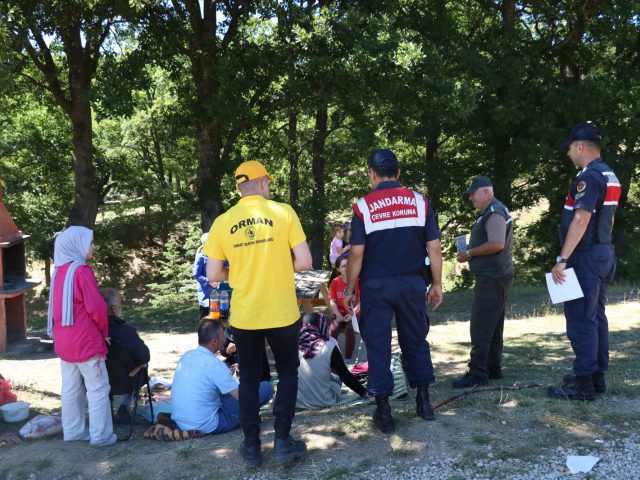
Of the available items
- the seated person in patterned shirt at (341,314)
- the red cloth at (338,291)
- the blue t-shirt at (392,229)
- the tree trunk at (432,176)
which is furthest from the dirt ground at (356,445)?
the tree trunk at (432,176)

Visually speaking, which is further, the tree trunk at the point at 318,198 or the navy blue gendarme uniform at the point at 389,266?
the tree trunk at the point at 318,198

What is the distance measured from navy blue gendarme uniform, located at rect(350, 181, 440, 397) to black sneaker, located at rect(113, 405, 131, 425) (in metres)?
2.24

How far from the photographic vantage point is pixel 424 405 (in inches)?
173

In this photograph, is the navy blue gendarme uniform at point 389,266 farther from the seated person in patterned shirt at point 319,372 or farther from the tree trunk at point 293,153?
the tree trunk at point 293,153

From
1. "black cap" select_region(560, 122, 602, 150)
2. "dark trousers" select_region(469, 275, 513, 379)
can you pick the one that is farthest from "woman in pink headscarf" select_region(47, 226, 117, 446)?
"black cap" select_region(560, 122, 602, 150)

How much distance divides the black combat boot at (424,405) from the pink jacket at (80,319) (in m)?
2.35

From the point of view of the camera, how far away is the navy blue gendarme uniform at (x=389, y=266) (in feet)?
13.6

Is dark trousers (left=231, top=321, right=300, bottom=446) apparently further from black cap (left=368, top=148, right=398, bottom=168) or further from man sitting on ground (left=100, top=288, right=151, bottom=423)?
man sitting on ground (left=100, top=288, right=151, bottom=423)

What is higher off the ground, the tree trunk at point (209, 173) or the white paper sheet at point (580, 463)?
the tree trunk at point (209, 173)

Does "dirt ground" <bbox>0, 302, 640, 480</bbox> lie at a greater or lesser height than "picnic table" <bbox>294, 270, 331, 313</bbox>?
lesser

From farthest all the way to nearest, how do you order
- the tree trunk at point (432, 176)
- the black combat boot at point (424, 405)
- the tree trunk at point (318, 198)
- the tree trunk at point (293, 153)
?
the tree trunk at point (293, 153)
the tree trunk at point (318, 198)
the tree trunk at point (432, 176)
the black combat boot at point (424, 405)

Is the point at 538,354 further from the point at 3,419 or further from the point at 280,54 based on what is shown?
the point at 280,54

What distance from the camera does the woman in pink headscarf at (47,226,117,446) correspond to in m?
4.51

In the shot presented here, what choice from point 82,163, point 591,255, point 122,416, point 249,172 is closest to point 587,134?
point 591,255
